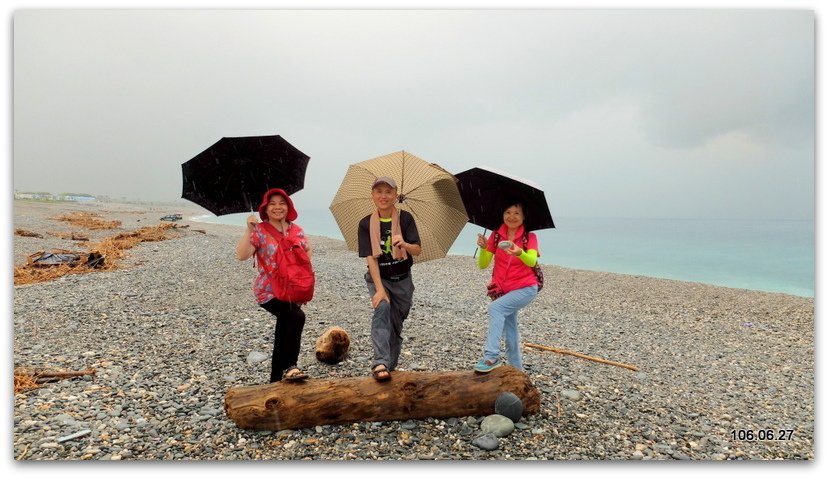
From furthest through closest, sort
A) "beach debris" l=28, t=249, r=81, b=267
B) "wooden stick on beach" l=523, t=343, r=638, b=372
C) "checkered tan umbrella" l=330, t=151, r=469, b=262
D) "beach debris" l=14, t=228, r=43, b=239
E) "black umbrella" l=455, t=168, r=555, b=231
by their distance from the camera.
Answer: "beach debris" l=14, t=228, r=43, b=239 < "beach debris" l=28, t=249, r=81, b=267 < "wooden stick on beach" l=523, t=343, r=638, b=372 < "checkered tan umbrella" l=330, t=151, r=469, b=262 < "black umbrella" l=455, t=168, r=555, b=231

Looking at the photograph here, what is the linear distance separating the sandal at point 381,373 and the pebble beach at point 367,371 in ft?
1.42

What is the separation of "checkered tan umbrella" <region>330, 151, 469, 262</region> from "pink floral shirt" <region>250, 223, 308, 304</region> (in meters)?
0.57

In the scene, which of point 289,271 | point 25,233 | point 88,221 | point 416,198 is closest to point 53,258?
point 25,233

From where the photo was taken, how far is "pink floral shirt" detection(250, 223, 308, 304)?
13.3 ft

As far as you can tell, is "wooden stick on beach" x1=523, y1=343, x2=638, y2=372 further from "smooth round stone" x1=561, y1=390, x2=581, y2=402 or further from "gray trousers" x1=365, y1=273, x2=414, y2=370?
"gray trousers" x1=365, y1=273, x2=414, y2=370

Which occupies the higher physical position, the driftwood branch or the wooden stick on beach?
the driftwood branch

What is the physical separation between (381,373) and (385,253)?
3.47 ft

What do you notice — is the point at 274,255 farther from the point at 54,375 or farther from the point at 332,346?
the point at 54,375

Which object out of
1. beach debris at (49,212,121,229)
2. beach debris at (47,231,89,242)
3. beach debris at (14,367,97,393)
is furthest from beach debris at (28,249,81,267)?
beach debris at (49,212,121,229)

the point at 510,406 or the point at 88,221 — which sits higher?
the point at 88,221

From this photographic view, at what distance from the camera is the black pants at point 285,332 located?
4184 mm

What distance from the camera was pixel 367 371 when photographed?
5.58 metres

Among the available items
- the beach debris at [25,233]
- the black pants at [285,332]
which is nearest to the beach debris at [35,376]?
the black pants at [285,332]

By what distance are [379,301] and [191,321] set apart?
4460 mm
